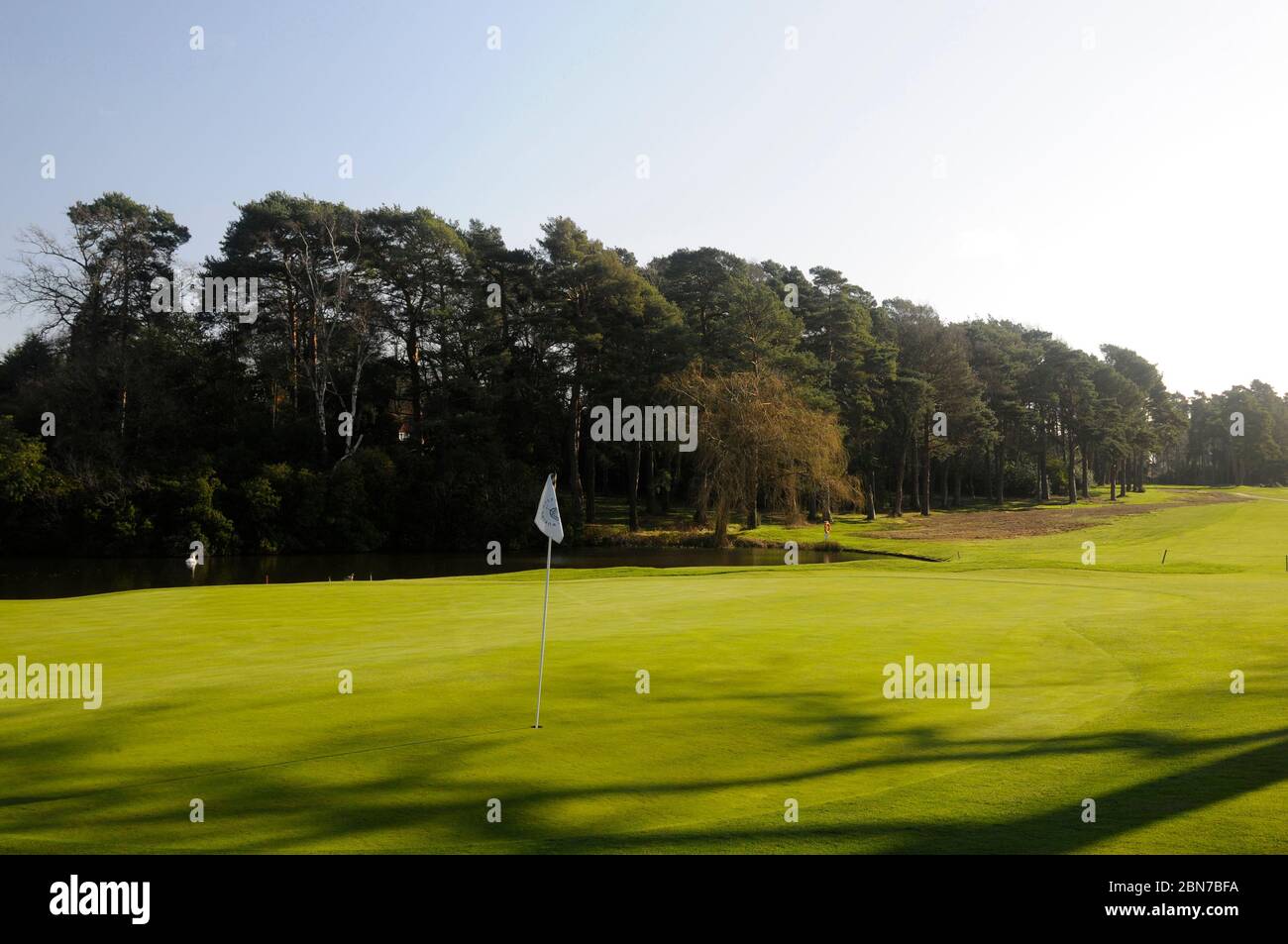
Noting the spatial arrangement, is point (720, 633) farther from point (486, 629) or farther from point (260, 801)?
point (260, 801)

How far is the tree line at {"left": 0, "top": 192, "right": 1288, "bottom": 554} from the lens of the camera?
4878 centimetres

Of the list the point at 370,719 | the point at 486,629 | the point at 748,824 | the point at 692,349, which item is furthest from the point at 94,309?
the point at 748,824

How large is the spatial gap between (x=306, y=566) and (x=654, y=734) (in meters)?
40.3

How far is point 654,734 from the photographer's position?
8.48m

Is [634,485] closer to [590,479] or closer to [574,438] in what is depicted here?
[590,479]

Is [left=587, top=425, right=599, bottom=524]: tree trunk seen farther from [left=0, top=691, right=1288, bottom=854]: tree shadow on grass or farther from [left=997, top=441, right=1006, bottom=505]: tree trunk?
[left=0, top=691, right=1288, bottom=854]: tree shadow on grass

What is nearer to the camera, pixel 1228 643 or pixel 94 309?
pixel 1228 643

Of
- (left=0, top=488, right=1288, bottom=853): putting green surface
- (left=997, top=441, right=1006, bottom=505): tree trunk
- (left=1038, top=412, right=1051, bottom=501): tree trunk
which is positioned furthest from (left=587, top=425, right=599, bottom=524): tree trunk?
(left=1038, top=412, right=1051, bottom=501): tree trunk

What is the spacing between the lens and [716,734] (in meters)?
8.65

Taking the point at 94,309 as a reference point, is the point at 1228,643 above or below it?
below

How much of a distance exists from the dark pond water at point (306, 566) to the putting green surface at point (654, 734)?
22.3m

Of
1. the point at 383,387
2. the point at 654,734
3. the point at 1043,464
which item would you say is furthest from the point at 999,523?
the point at 654,734

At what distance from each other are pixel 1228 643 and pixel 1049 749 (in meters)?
7.17
